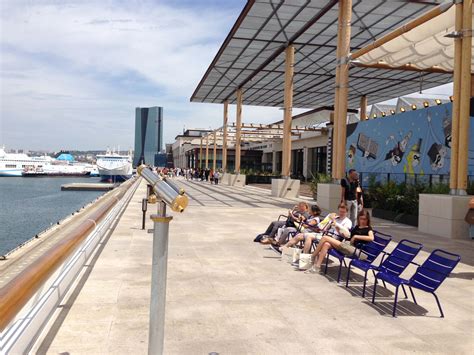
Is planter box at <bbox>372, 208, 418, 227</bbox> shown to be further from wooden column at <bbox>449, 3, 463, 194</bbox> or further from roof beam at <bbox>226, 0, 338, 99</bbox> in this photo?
roof beam at <bbox>226, 0, 338, 99</bbox>

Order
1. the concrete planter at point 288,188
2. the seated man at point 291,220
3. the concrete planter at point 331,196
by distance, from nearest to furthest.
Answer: the seated man at point 291,220 < the concrete planter at point 331,196 < the concrete planter at point 288,188

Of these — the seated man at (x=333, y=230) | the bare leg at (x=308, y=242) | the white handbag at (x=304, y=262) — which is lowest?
the white handbag at (x=304, y=262)

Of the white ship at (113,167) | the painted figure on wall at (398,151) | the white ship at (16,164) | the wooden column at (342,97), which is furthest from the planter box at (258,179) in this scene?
the white ship at (16,164)

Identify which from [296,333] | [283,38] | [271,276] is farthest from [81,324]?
[283,38]

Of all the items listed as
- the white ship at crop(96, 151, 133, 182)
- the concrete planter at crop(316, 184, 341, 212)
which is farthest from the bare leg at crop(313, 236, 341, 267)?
the white ship at crop(96, 151, 133, 182)

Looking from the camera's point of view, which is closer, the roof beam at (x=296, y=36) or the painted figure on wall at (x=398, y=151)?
the roof beam at (x=296, y=36)

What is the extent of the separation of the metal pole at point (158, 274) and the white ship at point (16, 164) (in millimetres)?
143488

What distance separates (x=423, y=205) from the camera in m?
13.4

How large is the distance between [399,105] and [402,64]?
9.05 m

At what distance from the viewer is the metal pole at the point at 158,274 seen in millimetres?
2793

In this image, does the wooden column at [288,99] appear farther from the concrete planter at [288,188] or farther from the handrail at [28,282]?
the handrail at [28,282]

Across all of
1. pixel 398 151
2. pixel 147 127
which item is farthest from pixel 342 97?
pixel 147 127

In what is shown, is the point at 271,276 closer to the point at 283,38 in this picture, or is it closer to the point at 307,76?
the point at 283,38

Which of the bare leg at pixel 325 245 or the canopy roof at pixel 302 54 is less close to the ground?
the canopy roof at pixel 302 54
